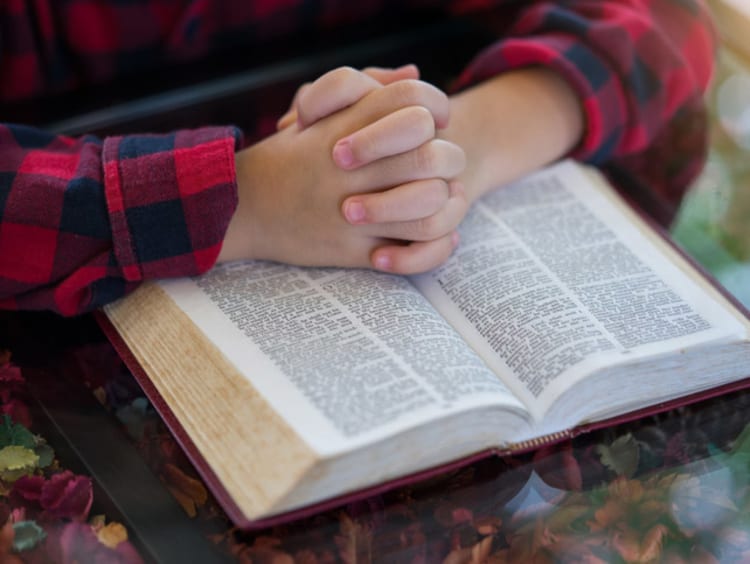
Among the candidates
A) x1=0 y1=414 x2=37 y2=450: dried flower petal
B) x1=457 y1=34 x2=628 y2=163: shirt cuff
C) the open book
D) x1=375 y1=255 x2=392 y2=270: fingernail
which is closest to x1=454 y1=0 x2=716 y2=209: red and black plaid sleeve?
x1=457 y1=34 x2=628 y2=163: shirt cuff

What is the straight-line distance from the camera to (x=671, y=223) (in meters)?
0.76

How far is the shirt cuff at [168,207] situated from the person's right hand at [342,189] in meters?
0.03

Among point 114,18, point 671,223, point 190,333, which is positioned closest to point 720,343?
point 671,223

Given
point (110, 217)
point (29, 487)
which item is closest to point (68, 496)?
point (29, 487)

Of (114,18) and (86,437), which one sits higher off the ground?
(114,18)

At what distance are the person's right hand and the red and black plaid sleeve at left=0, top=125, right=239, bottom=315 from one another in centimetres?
3

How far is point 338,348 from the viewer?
22.3 inches

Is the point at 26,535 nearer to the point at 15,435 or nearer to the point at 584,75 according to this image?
the point at 15,435

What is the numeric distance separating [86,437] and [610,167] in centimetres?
48

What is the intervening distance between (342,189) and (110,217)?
0.15 metres

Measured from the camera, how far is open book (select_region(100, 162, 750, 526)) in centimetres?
52

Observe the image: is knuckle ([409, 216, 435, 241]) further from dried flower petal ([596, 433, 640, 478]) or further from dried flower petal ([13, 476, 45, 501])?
dried flower petal ([13, 476, 45, 501])

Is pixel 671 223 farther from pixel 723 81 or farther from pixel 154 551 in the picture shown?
pixel 154 551

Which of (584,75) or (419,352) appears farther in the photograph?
(584,75)
